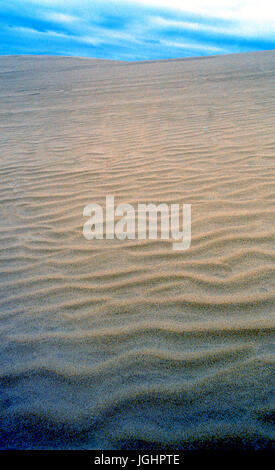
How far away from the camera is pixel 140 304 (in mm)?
1919

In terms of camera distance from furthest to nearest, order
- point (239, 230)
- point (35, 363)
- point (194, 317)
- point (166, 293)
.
Answer: 1. point (239, 230)
2. point (166, 293)
3. point (194, 317)
4. point (35, 363)

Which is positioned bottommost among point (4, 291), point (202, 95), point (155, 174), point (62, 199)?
point (4, 291)

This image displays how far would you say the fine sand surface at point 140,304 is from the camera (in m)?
1.31

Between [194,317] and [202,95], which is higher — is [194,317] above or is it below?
below

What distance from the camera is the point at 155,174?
3.80 metres

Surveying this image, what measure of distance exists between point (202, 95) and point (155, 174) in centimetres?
605

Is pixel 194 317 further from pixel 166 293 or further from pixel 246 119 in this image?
pixel 246 119

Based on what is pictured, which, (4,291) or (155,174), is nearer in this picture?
(4,291)

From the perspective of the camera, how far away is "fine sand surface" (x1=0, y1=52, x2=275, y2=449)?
1.31m

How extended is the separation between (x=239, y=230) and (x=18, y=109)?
8847 mm

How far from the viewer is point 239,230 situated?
250cm

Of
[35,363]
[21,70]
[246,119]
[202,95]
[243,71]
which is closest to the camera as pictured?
[35,363]

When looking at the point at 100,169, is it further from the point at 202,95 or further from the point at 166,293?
the point at 202,95

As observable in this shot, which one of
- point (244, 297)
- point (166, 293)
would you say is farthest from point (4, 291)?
point (244, 297)
